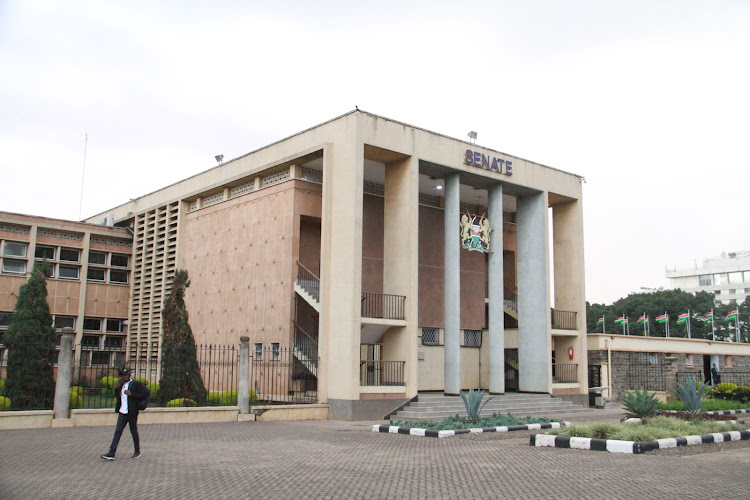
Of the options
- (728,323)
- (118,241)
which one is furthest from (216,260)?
(728,323)

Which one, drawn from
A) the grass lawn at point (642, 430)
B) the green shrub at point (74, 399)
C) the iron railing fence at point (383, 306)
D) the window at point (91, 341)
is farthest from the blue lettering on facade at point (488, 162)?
the window at point (91, 341)

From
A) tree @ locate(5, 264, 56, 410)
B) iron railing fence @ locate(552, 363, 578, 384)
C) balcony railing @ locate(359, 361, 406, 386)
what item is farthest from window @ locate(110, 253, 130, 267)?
iron railing fence @ locate(552, 363, 578, 384)

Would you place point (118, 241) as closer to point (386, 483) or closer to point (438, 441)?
point (438, 441)

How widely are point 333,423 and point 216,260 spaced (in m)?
9.48

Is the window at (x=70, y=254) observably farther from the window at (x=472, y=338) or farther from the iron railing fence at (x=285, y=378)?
the window at (x=472, y=338)

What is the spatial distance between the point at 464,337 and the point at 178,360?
1125 centimetres

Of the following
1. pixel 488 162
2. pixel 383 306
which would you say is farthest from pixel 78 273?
pixel 488 162

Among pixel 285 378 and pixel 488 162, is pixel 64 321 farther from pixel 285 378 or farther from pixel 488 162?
pixel 488 162

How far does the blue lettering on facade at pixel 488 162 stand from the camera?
22578 millimetres

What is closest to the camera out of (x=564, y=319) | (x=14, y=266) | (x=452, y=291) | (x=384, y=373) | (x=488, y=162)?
(x=384, y=373)

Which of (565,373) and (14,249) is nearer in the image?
(565,373)

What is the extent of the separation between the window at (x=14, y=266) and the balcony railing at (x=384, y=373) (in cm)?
1477

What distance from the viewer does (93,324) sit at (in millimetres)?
28375

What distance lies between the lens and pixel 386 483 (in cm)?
907
